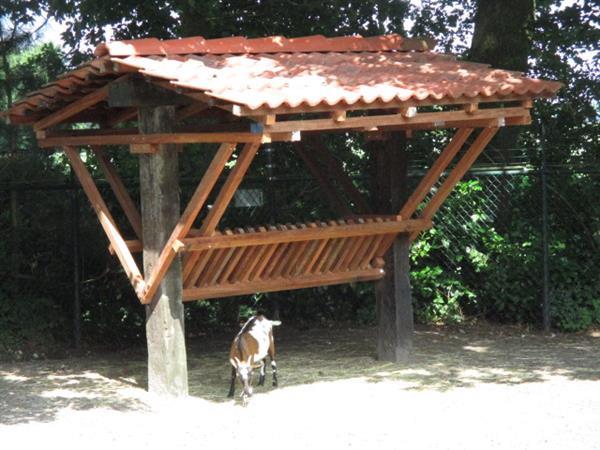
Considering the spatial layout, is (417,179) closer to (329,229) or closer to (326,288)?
(326,288)

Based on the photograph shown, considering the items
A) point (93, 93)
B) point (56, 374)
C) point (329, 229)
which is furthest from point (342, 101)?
point (56, 374)

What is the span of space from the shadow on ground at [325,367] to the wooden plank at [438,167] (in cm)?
152

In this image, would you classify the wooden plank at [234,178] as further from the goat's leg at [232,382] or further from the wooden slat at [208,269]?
the goat's leg at [232,382]

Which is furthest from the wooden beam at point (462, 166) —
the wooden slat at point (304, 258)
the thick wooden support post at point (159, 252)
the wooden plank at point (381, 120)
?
the thick wooden support post at point (159, 252)

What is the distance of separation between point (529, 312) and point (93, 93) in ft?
20.2

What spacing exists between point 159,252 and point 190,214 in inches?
22.6

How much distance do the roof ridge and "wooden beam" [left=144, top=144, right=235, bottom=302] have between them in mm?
1039

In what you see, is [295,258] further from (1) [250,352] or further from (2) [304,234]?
(1) [250,352]

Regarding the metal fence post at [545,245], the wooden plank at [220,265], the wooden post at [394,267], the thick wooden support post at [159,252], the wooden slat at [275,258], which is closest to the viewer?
the thick wooden support post at [159,252]

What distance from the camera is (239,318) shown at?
12961mm

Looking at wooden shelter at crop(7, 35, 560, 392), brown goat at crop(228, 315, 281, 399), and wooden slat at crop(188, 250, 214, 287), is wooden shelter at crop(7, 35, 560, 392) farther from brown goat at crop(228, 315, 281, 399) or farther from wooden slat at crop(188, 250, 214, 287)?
brown goat at crop(228, 315, 281, 399)

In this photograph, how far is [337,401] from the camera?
29.0 feet

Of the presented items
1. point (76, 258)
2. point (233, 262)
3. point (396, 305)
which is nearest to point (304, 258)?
point (233, 262)

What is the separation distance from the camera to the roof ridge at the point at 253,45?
881 centimetres
